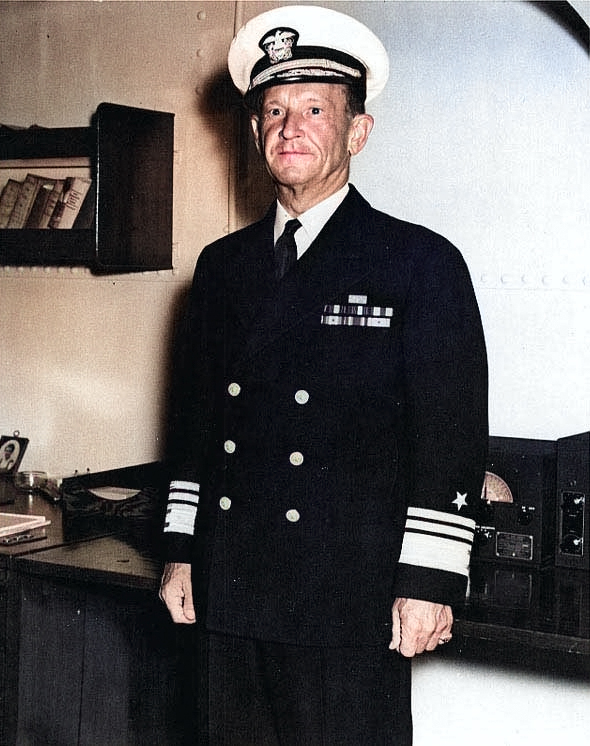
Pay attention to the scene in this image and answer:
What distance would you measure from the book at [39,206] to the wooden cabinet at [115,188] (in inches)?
2.4

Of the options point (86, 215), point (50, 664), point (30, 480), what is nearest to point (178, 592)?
point (50, 664)

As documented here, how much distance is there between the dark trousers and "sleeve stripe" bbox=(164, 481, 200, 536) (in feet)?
0.78

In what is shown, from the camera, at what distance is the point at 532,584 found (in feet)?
7.13

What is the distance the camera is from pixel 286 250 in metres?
2.00

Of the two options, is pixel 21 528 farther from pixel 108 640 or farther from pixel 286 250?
pixel 286 250

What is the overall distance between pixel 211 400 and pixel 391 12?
53.2 inches

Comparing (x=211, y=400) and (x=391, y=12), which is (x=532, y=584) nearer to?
(x=211, y=400)

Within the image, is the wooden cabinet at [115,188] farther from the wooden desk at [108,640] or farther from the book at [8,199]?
the wooden desk at [108,640]

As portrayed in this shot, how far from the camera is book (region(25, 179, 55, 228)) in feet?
10.5

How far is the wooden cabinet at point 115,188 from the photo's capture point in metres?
3.02

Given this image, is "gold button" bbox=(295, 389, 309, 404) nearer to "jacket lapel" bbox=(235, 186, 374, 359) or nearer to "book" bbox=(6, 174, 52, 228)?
"jacket lapel" bbox=(235, 186, 374, 359)

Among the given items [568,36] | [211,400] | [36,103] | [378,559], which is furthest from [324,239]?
[36,103]

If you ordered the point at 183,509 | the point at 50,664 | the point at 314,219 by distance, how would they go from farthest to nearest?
the point at 50,664, the point at 183,509, the point at 314,219

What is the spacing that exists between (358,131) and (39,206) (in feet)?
5.07
